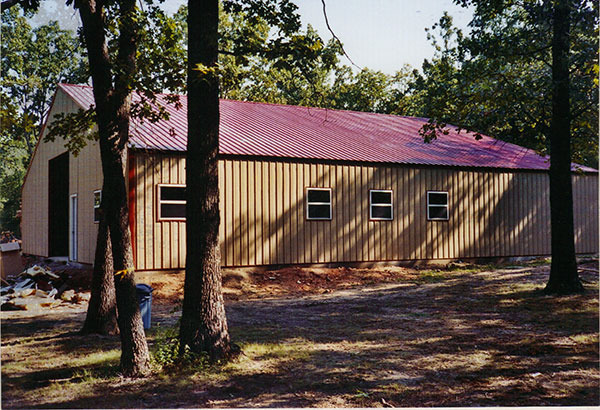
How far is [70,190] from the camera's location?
18.2m

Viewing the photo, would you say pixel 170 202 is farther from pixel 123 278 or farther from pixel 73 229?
pixel 123 278

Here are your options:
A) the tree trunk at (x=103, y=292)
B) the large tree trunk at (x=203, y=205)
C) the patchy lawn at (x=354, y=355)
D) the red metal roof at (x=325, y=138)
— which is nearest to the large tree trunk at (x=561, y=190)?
the patchy lawn at (x=354, y=355)

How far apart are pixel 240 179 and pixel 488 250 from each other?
29.2 feet

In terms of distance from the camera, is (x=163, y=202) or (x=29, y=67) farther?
(x=29, y=67)

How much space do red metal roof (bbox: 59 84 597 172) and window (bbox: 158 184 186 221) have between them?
3.26 feet

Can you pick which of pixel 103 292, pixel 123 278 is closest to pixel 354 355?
→ pixel 123 278

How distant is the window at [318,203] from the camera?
15977 millimetres

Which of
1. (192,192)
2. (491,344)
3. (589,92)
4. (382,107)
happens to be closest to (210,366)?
(192,192)

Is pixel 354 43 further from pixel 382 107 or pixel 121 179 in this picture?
pixel 382 107

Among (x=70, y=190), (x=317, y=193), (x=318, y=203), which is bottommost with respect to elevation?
(x=318, y=203)

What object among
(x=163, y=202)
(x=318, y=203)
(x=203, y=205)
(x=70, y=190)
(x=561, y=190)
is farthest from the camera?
(x=70, y=190)

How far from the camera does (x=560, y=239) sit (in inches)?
440

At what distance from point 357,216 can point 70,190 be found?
923cm

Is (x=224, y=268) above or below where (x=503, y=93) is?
below
